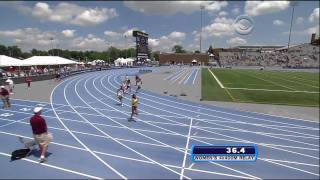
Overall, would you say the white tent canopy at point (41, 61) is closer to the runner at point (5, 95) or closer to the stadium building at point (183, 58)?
the runner at point (5, 95)

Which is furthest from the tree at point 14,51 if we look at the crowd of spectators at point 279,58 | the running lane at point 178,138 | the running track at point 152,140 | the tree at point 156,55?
the running lane at point 178,138

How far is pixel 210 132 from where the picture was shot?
1298cm

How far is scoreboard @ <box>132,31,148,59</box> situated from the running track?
97.8 ft

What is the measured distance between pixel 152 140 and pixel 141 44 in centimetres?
3911

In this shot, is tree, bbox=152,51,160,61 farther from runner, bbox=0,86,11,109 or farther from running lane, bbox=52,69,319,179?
runner, bbox=0,86,11,109

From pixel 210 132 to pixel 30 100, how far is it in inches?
547

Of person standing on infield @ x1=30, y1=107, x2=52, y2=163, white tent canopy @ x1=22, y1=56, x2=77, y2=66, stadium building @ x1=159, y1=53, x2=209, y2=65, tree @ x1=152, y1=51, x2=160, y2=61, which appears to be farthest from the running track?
tree @ x1=152, y1=51, x2=160, y2=61

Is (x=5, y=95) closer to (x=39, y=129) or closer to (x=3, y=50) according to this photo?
(x=39, y=129)

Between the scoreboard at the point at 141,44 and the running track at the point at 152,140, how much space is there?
29795 mm

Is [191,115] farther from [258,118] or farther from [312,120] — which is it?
[312,120]

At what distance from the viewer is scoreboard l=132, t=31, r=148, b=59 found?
47625 mm

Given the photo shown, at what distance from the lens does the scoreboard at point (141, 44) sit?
1875 inches

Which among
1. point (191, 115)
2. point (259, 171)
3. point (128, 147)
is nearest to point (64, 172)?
point (128, 147)

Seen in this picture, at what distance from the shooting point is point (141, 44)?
161ft
